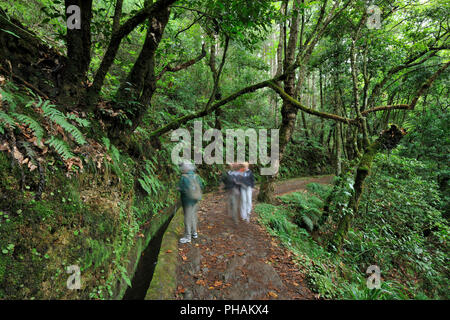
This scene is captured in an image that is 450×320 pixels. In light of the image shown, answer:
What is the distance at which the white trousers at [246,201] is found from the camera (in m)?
5.12

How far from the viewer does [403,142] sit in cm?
1373

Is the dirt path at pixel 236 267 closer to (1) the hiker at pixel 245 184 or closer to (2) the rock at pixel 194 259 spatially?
(2) the rock at pixel 194 259

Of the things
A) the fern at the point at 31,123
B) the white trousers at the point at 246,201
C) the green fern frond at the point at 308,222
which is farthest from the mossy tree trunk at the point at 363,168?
the fern at the point at 31,123

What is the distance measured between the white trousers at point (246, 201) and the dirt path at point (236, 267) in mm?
466

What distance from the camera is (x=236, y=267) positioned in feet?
13.0

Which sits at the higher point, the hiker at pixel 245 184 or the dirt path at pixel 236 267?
the hiker at pixel 245 184

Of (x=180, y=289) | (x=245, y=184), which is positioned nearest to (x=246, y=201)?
(x=245, y=184)

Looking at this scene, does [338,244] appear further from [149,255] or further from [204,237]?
[149,255]

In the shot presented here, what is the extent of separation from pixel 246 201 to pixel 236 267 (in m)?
1.75

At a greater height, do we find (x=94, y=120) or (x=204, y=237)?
(x=94, y=120)

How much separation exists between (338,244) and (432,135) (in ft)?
38.3

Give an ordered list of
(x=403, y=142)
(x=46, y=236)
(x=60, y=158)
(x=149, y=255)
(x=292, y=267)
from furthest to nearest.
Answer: (x=403, y=142) → (x=149, y=255) → (x=292, y=267) → (x=60, y=158) → (x=46, y=236)

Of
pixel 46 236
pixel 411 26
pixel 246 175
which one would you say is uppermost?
pixel 411 26
